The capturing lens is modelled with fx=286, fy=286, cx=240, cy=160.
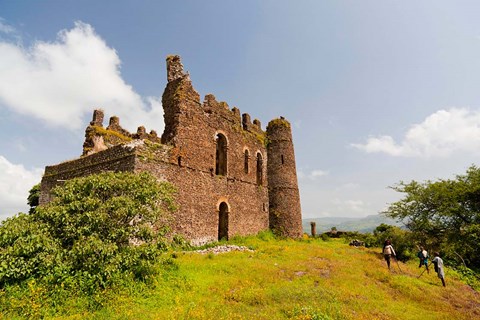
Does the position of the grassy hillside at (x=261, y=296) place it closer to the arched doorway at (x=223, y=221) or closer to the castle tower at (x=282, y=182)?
the arched doorway at (x=223, y=221)

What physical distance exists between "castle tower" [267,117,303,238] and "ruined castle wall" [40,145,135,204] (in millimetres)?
13725

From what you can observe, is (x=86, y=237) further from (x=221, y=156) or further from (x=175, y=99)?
(x=221, y=156)

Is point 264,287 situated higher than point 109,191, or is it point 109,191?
point 109,191

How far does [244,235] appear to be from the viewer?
20766 millimetres

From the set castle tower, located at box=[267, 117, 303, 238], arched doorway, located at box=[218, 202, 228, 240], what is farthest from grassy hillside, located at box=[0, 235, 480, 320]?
castle tower, located at box=[267, 117, 303, 238]

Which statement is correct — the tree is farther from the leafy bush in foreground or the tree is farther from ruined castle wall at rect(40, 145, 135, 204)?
the leafy bush in foreground

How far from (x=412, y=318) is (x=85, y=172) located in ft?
53.2

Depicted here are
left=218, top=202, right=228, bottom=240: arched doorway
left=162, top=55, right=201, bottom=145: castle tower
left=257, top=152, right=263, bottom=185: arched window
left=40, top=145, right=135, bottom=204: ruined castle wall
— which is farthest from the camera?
left=257, top=152, right=263, bottom=185: arched window

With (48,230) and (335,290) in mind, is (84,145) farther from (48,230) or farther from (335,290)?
(335,290)

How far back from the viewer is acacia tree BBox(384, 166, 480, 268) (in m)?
15.0

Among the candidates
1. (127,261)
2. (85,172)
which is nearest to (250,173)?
(85,172)

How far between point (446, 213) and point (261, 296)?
48.8ft

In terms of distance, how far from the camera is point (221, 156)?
2061cm

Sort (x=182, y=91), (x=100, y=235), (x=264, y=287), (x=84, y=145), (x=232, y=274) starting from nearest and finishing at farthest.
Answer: (x=100, y=235) < (x=264, y=287) < (x=232, y=274) < (x=182, y=91) < (x=84, y=145)
